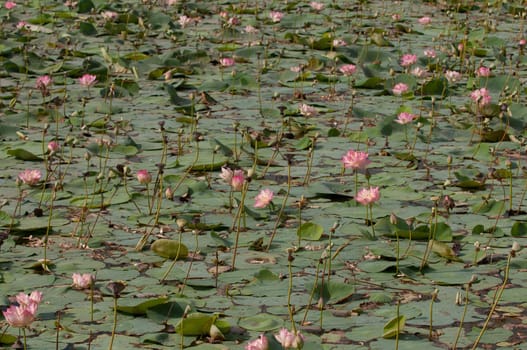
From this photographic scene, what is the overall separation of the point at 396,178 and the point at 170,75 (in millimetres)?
1989

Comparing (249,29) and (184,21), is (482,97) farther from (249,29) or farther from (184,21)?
(184,21)

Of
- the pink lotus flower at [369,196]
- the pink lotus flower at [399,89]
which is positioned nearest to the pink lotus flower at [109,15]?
the pink lotus flower at [399,89]

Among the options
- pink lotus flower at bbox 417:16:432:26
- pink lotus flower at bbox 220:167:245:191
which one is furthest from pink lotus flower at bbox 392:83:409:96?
pink lotus flower at bbox 417:16:432:26

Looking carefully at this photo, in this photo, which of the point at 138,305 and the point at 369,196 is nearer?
the point at 138,305

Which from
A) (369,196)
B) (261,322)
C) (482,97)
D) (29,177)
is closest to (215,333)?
(261,322)

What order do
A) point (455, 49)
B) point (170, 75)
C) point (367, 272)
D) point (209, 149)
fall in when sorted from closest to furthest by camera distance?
point (367, 272) → point (209, 149) → point (170, 75) → point (455, 49)

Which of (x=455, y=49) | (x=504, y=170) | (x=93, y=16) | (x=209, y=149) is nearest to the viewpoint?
(x=504, y=170)

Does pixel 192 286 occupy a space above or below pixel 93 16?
above

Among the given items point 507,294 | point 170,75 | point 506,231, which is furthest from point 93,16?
point 507,294

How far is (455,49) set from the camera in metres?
6.36

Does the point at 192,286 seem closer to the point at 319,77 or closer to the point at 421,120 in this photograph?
the point at 421,120

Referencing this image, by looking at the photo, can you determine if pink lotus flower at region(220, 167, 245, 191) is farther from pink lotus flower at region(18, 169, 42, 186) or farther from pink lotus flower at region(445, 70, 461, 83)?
pink lotus flower at region(445, 70, 461, 83)

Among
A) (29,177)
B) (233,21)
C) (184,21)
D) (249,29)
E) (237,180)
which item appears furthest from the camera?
(233,21)

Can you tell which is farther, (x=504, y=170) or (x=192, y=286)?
(x=504, y=170)
